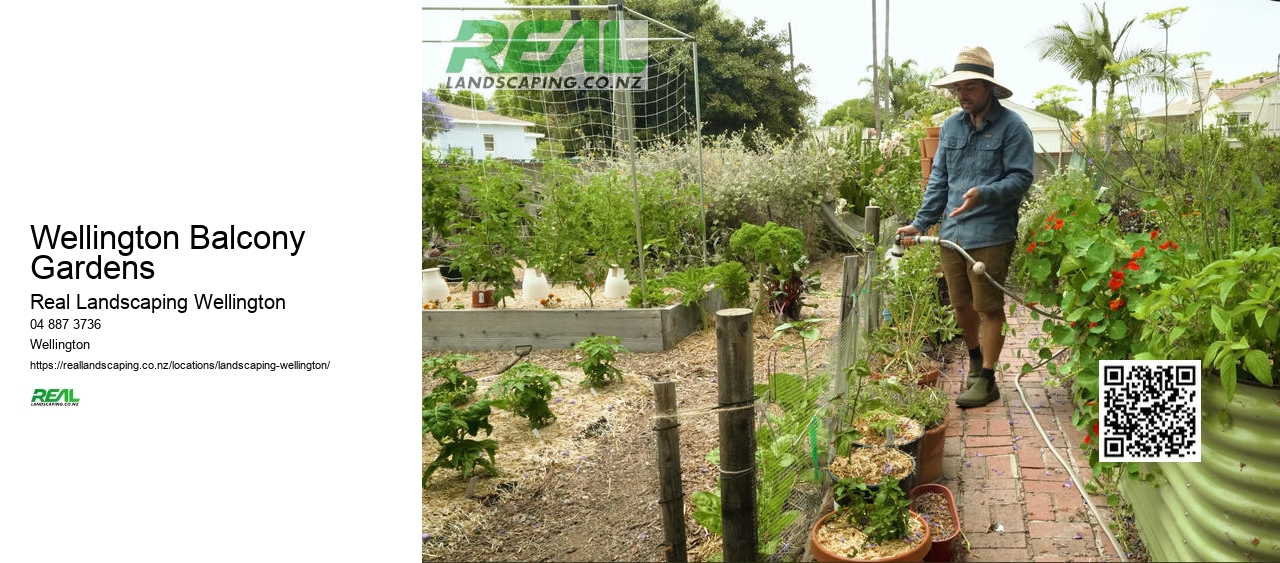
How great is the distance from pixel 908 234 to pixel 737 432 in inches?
71.6

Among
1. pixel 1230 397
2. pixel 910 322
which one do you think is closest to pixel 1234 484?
pixel 1230 397

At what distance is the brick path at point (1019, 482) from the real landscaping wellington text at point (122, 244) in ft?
6.84

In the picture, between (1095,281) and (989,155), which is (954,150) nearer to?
(989,155)

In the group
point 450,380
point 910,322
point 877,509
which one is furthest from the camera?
point 910,322

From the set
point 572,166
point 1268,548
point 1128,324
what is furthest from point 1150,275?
point 572,166

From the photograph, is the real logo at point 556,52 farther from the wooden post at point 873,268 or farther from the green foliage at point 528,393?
the green foliage at point 528,393

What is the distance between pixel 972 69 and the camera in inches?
129

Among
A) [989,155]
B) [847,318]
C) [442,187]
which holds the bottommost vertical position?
[847,318]

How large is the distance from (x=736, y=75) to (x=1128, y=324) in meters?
14.3

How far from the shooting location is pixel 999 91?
3369mm

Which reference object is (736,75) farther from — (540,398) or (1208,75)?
(540,398)

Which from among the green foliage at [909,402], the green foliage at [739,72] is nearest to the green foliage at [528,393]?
the green foliage at [909,402]

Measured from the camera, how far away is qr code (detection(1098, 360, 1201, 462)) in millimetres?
1855

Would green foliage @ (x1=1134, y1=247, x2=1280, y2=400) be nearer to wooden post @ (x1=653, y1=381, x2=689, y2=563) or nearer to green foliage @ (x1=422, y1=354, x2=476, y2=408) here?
wooden post @ (x1=653, y1=381, x2=689, y2=563)
